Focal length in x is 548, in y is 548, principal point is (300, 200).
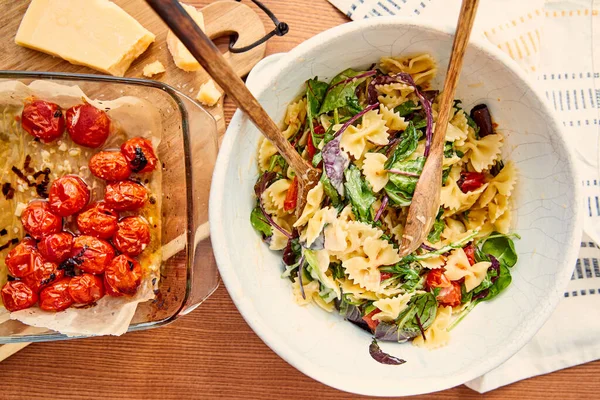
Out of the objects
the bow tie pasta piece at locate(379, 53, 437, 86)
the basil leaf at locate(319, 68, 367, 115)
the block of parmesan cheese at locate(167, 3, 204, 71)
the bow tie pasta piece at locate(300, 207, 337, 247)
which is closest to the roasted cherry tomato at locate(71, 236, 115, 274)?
the block of parmesan cheese at locate(167, 3, 204, 71)

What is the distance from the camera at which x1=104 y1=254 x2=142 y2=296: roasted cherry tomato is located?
76.7 inches

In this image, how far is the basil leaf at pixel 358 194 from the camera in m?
1.64

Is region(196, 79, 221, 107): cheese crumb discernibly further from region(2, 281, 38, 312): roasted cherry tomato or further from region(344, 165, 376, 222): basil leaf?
region(2, 281, 38, 312): roasted cherry tomato

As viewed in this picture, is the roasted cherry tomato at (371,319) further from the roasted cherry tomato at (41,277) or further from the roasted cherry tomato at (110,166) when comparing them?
the roasted cherry tomato at (41,277)

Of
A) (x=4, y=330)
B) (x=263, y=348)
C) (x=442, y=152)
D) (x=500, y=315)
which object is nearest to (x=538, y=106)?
(x=442, y=152)

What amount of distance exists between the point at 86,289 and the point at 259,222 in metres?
0.72

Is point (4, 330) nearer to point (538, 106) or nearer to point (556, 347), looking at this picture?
point (538, 106)

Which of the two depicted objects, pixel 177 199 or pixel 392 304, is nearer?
pixel 392 304

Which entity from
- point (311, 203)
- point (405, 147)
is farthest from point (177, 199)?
point (405, 147)

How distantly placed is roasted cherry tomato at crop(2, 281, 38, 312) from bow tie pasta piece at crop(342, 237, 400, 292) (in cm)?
115

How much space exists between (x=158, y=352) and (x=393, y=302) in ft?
3.27

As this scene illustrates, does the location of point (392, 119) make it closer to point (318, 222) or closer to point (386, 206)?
point (386, 206)

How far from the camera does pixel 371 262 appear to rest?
1657 millimetres

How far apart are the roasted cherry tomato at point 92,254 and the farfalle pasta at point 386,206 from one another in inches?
25.0
